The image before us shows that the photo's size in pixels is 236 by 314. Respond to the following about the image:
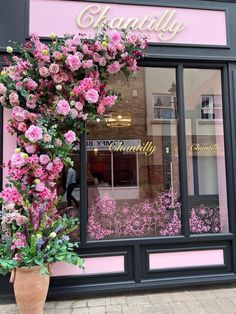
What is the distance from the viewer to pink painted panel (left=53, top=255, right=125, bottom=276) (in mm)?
Answer: 3422

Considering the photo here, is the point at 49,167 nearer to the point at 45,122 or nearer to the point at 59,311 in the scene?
the point at 45,122

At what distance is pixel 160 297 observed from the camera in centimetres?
338

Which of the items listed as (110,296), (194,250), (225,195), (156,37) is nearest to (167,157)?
(225,195)

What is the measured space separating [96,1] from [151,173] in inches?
96.5

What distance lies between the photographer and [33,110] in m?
3.13

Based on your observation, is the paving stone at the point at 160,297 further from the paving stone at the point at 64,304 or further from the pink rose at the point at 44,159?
the pink rose at the point at 44,159

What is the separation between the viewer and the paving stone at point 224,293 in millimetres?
3379

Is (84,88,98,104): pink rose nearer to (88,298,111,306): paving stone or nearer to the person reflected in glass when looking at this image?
the person reflected in glass

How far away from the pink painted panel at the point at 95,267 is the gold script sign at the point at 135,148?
4.96 ft

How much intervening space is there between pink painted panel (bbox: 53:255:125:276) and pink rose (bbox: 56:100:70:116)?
1.78 meters

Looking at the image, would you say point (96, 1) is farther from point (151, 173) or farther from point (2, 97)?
point (151, 173)

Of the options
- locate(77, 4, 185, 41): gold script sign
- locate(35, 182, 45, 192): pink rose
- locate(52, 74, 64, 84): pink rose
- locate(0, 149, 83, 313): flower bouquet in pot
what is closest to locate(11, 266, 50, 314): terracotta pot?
locate(0, 149, 83, 313): flower bouquet in pot

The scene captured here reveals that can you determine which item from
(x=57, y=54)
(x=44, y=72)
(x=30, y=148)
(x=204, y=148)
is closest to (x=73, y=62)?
(x=57, y=54)

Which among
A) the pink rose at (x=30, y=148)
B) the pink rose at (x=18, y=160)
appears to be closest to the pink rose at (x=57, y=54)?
the pink rose at (x=30, y=148)
